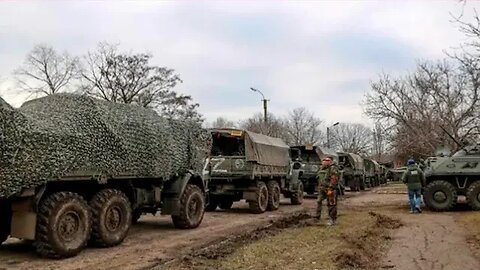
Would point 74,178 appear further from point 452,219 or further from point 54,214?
point 452,219

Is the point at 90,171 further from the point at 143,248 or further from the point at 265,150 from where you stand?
the point at 265,150

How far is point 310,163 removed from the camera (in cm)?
2669

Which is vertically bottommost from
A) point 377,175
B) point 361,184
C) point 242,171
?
point 242,171

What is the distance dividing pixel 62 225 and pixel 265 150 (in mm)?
10121

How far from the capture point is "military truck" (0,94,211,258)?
27.9 ft

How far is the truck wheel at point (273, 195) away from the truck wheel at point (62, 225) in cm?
989

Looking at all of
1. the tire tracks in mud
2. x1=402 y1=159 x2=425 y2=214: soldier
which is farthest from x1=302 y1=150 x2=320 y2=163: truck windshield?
the tire tracks in mud

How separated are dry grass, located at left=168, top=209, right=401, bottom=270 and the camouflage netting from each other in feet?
7.95

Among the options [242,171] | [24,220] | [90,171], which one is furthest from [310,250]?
[242,171]

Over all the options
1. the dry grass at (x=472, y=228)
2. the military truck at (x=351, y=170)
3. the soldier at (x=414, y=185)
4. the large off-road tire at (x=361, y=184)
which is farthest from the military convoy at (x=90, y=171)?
the large off-road tire at (x=361, y=184)

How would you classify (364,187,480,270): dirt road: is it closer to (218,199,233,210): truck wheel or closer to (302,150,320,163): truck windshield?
(218,199,233,210): truck wheel

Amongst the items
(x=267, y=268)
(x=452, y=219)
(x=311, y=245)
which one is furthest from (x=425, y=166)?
(x=267, y=268)

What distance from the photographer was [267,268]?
804 centimetres

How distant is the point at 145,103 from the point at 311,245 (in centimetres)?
3824
